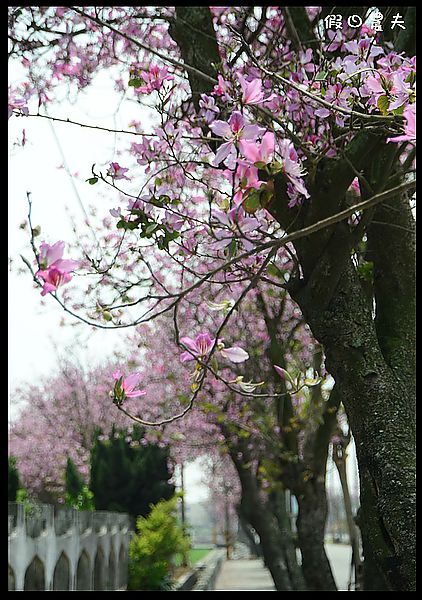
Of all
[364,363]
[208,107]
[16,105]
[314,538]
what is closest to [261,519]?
[314,538]

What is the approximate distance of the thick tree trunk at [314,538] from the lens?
27.1 ft

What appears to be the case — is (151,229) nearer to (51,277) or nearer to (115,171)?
(115,171)

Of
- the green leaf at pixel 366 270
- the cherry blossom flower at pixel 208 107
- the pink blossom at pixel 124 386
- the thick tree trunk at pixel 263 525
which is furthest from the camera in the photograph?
the thick tree trunk at pixel 263 525

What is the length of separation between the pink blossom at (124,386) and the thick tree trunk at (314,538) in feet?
20.0

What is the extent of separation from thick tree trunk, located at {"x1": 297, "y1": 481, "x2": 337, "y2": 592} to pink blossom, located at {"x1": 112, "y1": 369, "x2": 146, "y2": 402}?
20.0 ft

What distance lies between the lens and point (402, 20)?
386cm

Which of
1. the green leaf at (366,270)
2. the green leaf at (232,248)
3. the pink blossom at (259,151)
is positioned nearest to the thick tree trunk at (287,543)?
the green leaf at (366,270)

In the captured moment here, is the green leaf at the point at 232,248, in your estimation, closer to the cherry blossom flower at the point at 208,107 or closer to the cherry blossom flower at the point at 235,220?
the cherry blossom flower at the point at 235,220

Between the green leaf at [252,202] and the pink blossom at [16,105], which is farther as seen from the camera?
the pink blossom at [16,105]

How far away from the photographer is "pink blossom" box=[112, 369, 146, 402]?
2.71 meters

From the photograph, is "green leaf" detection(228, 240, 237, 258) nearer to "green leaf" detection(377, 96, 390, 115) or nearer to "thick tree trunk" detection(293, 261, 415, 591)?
"green leaf" detection(377, 96, 390, 115)

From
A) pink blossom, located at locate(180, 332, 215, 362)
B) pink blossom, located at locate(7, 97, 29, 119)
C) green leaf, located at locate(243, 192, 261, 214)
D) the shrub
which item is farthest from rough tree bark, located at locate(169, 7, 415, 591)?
the shrub

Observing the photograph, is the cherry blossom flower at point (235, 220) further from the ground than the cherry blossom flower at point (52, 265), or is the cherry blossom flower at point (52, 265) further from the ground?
the cherry blossom flower at point (235, 220)

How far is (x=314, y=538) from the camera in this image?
8.42 m
